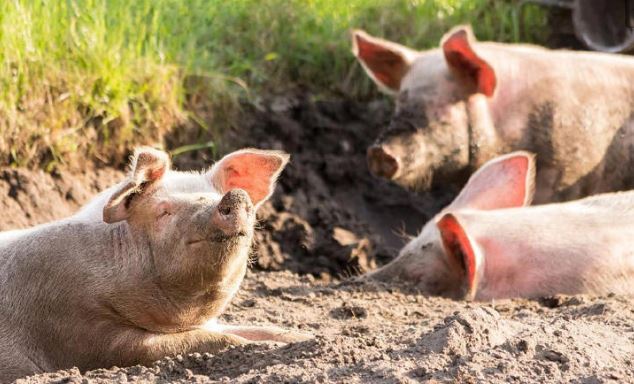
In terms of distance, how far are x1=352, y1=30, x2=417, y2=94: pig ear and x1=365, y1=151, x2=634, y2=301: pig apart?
1749mm

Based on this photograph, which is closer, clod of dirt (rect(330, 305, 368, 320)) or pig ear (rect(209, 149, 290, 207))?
pig ear (rect(209, 149, 290, 207))

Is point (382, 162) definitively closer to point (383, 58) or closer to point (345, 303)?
point (383, 58)

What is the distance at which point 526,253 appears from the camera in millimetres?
5844

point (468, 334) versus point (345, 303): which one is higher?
point (468, 334)

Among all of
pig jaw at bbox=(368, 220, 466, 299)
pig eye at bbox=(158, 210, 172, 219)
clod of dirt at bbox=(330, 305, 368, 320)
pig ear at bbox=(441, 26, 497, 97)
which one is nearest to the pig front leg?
pig eye at bbox=(158, 210, 172, 219)

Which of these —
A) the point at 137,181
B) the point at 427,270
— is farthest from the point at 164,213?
the point at 427,270

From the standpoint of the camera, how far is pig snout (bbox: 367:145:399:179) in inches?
290

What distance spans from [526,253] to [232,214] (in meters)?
2.29

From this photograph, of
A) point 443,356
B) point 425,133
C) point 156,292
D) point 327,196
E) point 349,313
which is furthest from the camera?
point 327,196

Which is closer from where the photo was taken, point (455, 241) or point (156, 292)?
point (156, 292)

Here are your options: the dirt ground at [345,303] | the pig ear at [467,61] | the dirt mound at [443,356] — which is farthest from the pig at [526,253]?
the pig ear at [467,61]

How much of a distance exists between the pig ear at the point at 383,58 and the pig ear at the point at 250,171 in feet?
10.4

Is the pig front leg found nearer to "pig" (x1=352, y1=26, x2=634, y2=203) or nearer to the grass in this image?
the grass

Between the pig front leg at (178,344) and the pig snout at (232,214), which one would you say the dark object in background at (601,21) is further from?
the pig snout at (232,214)
